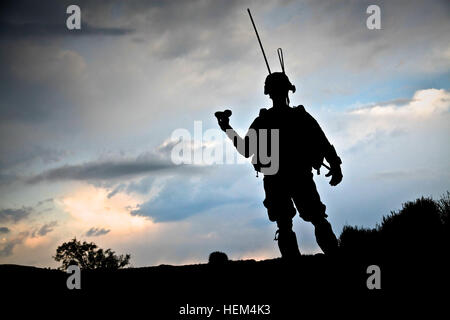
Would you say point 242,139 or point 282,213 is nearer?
point 282,213

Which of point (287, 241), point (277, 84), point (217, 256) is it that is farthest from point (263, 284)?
point (217, 256)

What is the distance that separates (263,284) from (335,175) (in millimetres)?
2008

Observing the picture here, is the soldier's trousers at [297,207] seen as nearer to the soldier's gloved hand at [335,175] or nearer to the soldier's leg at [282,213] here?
the soldier's leg at [282,213]

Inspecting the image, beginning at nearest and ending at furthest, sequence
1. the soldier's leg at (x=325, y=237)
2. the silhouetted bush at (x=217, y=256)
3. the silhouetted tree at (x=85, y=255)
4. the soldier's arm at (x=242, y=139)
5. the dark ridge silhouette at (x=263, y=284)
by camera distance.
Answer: the dark ridge silhouette at (x=263, y=284)
the soldier's leg at (x=325, y=237)
the soldier's arm at (x=242, y=139)
the silhouetted bush at (x=217, y=256)
the silhouetted tree at (x=85, y=255)

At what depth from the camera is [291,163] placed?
18.4ft

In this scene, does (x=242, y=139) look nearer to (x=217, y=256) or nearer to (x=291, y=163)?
(x=291, y=163)

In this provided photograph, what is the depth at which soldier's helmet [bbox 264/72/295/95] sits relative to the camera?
5871 millimetres

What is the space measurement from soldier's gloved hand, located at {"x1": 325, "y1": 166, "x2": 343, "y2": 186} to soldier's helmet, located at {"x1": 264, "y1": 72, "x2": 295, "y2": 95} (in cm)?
132

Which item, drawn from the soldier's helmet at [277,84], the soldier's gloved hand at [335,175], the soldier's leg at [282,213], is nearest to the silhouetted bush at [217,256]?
the soldier's leg at [282,213]

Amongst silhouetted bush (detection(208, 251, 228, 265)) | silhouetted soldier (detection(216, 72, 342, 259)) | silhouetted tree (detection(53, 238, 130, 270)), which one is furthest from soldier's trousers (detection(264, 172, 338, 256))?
silhouetted tree (detection(53, 238, 130, 270))

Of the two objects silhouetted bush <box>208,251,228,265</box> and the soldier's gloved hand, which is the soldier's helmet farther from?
silhouetted bush <box>208,251,228,265</box>

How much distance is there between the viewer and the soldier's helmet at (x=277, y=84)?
19.3ft

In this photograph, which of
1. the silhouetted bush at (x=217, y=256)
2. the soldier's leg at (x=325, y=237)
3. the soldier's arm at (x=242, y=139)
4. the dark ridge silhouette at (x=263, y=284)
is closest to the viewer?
the dark ridge silhouette at (x=263, y=284)
